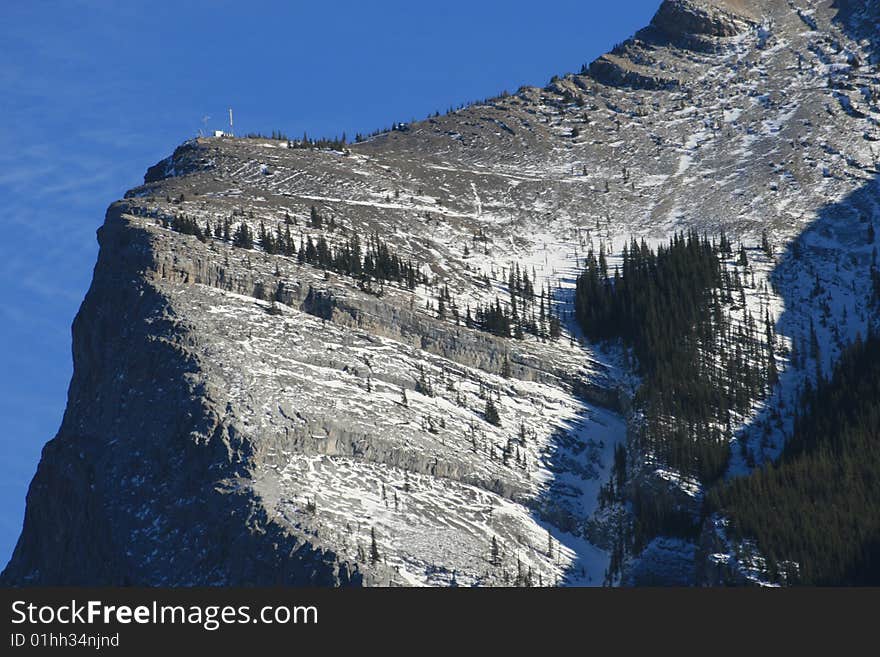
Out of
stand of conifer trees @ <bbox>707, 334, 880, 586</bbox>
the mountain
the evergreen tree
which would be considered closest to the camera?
the evergreen tree

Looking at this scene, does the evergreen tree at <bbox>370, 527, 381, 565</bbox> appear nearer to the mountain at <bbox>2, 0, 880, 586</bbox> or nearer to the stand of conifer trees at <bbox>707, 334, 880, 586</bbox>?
the mountain at <bbox>2, 0, 880, 586</bbox>

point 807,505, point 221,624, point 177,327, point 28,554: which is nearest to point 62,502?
point 28,554

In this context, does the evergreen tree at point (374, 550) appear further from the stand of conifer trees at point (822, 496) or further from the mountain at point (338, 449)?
the stand of conifer trees at point (822, 496)

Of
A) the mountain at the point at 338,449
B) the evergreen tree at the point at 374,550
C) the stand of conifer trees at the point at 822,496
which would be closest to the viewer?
the evergreen tree at the point at 374,550

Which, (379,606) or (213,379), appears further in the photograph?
(213,379)

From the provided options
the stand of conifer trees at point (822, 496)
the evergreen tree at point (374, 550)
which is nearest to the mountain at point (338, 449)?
the evergreen tree at point (374, 550)

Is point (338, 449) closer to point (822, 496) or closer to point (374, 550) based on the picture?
point (374, 550)

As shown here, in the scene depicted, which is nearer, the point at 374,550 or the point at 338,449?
the point at 374,550

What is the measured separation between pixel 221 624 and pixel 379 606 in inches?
351

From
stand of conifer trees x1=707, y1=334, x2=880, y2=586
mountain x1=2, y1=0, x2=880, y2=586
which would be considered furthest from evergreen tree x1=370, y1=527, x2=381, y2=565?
stand of conifer trees x1=707, y1=334, x2=880, y2=586

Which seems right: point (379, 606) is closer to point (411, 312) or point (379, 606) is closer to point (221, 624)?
point (221, 624)

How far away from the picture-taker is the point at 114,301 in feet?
635

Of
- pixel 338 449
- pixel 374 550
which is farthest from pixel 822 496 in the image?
pixel 338 449

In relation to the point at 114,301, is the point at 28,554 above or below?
below
